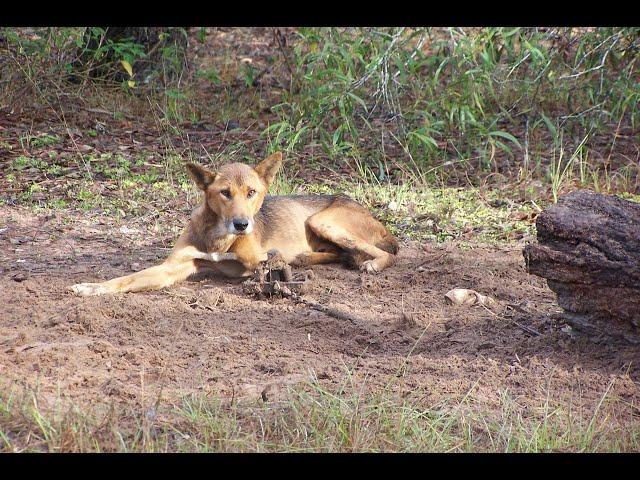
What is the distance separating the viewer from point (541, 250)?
4484mm

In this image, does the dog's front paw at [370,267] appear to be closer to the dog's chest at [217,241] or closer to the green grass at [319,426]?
the dog's chest at [217,241]

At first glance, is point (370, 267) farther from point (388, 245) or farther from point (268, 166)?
point (268, 166)

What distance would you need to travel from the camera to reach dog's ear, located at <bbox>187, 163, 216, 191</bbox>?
6.43 metres

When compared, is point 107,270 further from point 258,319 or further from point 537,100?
point 537,100

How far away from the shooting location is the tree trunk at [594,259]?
4.37 metres

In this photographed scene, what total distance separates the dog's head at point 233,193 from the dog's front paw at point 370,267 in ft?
3.16

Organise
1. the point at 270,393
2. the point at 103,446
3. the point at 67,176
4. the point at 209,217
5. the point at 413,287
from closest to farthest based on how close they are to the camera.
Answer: the point at 103,446 → the point at 270,393 → the point at 413,287 → the point at 209,217 → the point at 67,176

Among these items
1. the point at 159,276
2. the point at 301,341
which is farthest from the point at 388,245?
the point at 301,341

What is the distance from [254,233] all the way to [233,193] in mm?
533

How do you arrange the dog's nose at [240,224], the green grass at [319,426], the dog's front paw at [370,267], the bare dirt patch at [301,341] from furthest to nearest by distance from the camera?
the dog's front paw at [370,267]
the dog's nose at [240,224]
the bare dirt patch at [301,341]
the green grass at [319,426]

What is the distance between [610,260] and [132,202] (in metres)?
5.34

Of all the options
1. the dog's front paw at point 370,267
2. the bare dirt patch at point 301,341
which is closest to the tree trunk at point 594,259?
the bare dirt patch at point 301,341

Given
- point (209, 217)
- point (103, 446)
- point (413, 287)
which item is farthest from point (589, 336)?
point (209, 217)

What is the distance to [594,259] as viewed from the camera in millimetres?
4383
